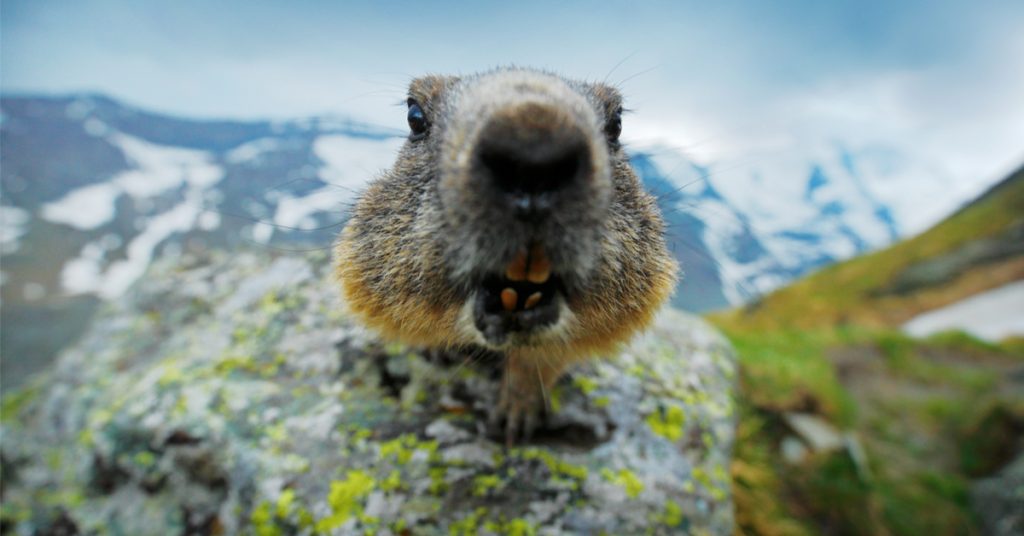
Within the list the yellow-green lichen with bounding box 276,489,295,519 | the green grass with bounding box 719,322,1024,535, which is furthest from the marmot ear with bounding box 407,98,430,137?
the green grass with bounding box 719,322,1024,535

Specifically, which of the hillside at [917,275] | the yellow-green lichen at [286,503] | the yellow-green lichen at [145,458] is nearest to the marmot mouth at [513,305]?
the yellow-green lichen at [286,503]

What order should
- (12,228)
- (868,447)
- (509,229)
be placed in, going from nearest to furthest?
(509,229), (868,447), (12,228)

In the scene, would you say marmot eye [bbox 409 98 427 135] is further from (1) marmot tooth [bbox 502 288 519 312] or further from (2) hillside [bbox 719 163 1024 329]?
(2) hillside [bbox 719 163 1024 329]

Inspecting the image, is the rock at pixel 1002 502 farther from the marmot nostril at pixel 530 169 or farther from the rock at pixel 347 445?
the marmot nostril at pixel 530 169

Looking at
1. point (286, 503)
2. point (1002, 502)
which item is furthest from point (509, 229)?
point (1002, 502)

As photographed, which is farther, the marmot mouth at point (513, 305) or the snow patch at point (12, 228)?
the snow patch at point (12, 228)

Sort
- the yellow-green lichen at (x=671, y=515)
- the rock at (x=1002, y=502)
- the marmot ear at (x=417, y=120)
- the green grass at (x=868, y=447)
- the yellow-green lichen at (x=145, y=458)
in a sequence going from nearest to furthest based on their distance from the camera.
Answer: the marmot ear at (x=417, y=120) < the yellow-green lichen at (x=671, y=515) < the yellow-green lichen at (x=145, y=458) < the green grass at (x=868, y=447) < the rock at (x=1002, y=502)

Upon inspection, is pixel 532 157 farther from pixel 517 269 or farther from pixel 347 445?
pixel 347 445

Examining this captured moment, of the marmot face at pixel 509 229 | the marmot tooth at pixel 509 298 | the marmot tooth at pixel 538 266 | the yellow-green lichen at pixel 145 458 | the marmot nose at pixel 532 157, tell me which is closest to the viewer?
the marmot nose at pixel 532 157
